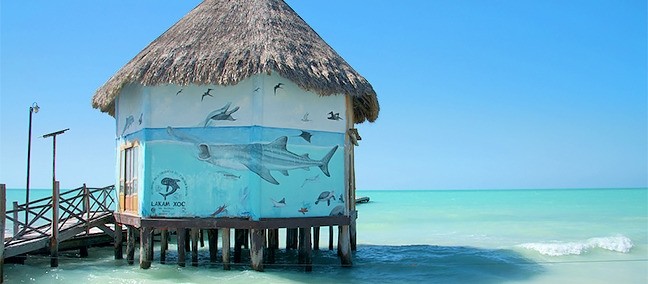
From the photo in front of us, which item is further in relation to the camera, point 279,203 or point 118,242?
point 118,242

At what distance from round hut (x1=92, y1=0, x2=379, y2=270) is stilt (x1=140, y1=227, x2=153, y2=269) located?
0.9 inches

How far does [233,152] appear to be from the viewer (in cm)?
1182

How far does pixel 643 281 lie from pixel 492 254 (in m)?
5.00

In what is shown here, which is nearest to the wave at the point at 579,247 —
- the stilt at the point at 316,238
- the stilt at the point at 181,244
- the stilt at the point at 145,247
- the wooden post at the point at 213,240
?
the stilt at the point at 316,238

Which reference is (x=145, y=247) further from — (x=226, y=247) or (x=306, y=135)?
(x=306, y=135)

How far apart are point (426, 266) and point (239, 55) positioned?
271 inches

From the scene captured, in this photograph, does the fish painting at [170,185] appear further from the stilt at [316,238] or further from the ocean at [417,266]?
the stilt at [316,238]

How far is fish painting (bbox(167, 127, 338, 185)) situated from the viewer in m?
11.7

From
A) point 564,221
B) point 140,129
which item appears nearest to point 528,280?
point 140,129

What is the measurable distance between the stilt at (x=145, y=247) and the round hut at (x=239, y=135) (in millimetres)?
24

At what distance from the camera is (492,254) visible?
1728 centimetres

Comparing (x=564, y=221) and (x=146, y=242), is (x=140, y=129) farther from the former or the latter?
(x=564, y=221)

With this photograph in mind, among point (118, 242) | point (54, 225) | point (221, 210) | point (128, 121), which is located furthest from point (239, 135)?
point (118, 242)

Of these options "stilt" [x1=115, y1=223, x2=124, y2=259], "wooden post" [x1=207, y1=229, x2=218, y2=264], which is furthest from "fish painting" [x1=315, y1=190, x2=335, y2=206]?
"stilt" [x1=115, y1=223, x2=124, y2=259]
